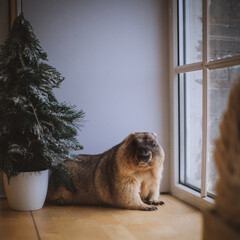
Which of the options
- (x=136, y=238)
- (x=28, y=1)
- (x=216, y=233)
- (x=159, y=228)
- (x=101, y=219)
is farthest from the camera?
(x=28, y=1)

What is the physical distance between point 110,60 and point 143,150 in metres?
0.98

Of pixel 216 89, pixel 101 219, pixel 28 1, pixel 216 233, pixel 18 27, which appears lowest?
pixel 101 219

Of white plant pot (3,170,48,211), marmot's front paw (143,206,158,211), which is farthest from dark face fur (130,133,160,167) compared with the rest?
white plant pot (3,170,48,211)

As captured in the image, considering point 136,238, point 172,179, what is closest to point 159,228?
point 136,238

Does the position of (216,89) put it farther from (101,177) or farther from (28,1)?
(28,1)

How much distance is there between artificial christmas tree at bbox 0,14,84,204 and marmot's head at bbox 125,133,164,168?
47cm

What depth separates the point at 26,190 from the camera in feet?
10.1

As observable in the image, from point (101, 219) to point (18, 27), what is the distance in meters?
1.60

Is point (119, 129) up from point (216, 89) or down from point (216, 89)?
down

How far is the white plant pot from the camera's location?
3061 millimetres

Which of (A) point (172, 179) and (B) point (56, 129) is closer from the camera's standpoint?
(B) point (56, 129)

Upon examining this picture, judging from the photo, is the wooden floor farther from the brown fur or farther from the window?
the brown fur

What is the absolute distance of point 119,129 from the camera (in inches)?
142

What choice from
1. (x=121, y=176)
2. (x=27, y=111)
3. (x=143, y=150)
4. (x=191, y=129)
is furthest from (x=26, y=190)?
(x=191, y=129)
